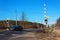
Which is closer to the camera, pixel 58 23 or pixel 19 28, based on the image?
pixel 19 28

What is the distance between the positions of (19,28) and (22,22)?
3977 cm

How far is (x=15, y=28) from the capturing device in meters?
50.8

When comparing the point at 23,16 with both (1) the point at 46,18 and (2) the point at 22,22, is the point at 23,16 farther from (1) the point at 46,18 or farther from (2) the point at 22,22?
(1) the point at 46,18

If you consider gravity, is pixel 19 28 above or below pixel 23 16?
below

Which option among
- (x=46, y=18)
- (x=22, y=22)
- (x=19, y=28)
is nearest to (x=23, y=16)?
(x=22, y=22)

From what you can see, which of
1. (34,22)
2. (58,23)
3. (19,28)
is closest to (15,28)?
(19,28)

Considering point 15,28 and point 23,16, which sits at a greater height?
point 23,16

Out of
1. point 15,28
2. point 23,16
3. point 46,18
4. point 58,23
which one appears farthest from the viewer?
point 23,16

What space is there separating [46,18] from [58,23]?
38.2 meters

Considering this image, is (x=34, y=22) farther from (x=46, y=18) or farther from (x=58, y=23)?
(x=46, y=18)

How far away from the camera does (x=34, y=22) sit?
361 feet

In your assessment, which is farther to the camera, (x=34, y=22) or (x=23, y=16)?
(x=34, y=22)

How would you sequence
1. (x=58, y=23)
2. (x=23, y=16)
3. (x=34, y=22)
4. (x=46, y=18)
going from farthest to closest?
(x=34, y=22) < (x=23, y=16) < (x=58, y=23) < (x=46, y=18)

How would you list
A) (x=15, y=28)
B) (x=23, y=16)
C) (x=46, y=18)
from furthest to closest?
(x=23, y=16), (x=15, y=28), (x=46, y=18)
